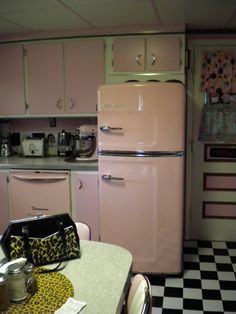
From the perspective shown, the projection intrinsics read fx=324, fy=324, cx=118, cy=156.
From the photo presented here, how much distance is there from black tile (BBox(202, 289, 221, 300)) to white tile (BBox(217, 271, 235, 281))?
219mm

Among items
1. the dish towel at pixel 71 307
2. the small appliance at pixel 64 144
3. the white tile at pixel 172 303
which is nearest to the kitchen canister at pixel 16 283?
the dish towel at pixel 71 307

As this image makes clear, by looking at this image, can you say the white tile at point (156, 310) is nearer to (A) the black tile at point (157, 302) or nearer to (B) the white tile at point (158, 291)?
(A) the black tile at point (157, 302)

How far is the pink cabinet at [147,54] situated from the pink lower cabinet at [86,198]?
1.06 m

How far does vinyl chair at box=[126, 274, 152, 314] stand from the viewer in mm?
1113

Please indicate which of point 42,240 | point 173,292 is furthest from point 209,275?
point 42,240

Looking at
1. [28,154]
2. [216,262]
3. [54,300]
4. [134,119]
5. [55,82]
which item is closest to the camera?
[54,300]

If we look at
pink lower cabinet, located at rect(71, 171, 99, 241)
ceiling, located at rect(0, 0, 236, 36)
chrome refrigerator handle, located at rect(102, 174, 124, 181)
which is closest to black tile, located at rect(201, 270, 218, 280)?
pink lower cabinet, located at rect(71, 171, 99, 241)

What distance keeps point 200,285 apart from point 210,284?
9cm

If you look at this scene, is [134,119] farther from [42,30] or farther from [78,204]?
[42,30]

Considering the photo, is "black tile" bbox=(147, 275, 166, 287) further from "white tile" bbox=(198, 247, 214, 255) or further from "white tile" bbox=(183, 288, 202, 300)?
"white tile" bbox=(198, 247, 214, 255)

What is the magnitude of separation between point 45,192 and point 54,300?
78.3 inches

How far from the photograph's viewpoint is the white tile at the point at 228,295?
98.1 inches

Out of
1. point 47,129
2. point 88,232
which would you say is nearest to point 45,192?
point 47,129

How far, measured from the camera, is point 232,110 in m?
3.29
